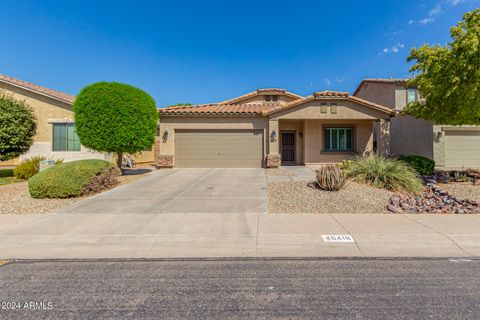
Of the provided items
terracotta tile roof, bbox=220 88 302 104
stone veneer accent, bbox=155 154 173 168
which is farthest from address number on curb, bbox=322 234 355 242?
terracotta tile roof, bbox=220 88 302 104

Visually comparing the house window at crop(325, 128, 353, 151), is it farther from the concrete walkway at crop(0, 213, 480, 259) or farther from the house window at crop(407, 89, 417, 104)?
the concrete walkway at crop(0, 213, 480, 259)

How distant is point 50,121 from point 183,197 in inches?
476

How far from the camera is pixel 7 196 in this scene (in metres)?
7.79

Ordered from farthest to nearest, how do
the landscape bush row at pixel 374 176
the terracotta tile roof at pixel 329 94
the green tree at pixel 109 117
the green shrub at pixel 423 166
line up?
the terracotta tile roof at pixel 329 94 → the green shrub at pixel 423 166 → the green tree at pixel 109 117 → the landscape bush row at pixel 374 176

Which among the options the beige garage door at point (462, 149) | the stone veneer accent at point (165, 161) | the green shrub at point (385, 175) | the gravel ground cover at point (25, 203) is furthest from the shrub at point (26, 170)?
the beige garage door at point (462, 149)

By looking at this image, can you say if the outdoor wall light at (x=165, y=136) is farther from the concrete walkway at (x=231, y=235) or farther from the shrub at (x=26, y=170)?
the concrete walkway at (x=231, y=235)

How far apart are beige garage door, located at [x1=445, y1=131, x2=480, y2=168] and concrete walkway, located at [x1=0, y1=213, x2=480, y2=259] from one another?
12.1 metres

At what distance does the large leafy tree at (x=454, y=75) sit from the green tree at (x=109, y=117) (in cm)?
1332

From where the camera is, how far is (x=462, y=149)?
48.9 ft

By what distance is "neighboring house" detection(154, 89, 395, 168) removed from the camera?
14.5 metres

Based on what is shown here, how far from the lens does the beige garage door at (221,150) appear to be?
14938 millimetres

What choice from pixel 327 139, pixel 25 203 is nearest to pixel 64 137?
pixel 25 203

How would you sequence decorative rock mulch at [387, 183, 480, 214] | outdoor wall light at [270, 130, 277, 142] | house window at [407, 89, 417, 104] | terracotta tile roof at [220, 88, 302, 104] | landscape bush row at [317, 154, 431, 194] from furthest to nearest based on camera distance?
terracotta tile roof at [220, 88, 302, 104]
house window at [407, 89, 417, 104]
outdoor wall light at [270, 130, 277, 142]
landscape bush row at [317, 154, 431, 194]
decorative rock mulch at [387, 183, 480, 214]

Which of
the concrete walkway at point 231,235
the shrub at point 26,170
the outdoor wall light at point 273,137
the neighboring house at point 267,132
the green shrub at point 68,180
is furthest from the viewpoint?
the outdoor wall light at point 273,137
